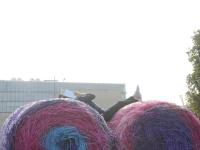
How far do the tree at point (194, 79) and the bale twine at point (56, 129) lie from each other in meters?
12.5

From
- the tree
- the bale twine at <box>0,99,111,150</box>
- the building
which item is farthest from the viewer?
the building

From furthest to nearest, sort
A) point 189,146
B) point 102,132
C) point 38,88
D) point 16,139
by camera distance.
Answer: point 38,88, point 189,146, point 102,132, point 16,139

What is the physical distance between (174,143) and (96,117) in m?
1.04

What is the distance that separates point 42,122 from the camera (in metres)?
2.13

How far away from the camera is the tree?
13.3 metres

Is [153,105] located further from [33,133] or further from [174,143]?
[33,133]

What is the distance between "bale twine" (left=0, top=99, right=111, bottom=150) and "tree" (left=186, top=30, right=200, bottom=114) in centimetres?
1252

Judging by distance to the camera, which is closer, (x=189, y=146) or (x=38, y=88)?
(x=189, y=146)

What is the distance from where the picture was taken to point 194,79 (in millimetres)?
14062

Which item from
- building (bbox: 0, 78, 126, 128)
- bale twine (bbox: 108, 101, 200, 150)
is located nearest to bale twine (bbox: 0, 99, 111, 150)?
bale twine (bbox: 108, 101, 200, 150)

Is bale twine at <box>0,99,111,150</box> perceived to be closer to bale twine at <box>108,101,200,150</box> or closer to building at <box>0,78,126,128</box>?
bale twine at <box>108,101,200,150</box>

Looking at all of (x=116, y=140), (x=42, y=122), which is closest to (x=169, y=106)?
(x=116, y=140)

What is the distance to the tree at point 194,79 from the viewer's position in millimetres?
13336

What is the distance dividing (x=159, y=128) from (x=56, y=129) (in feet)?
4.20
